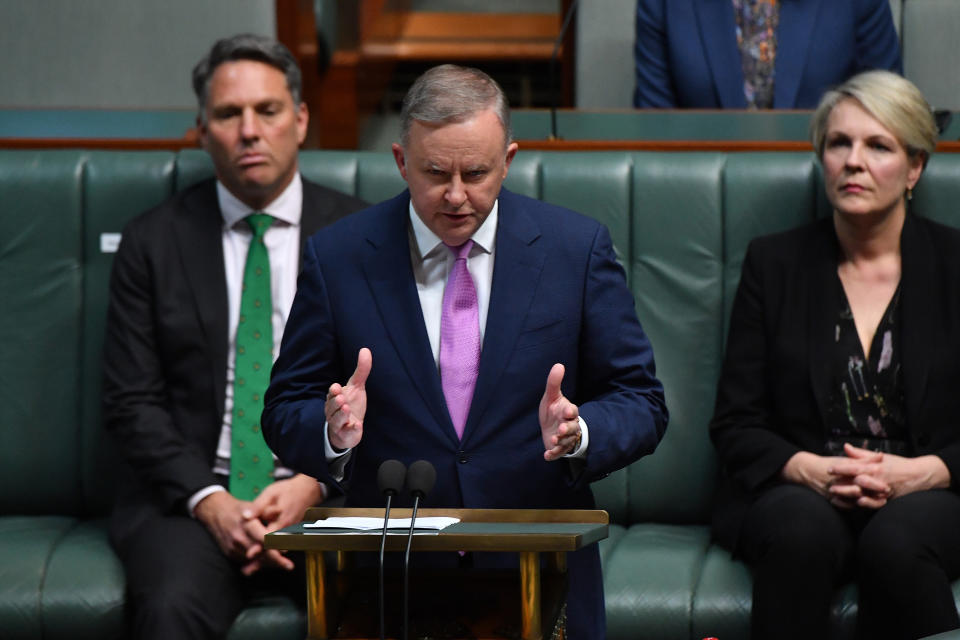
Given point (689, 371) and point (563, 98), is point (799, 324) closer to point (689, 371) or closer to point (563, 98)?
point (689, 371)

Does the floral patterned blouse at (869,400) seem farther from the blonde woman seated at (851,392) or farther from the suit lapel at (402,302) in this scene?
the suit lapel at (402,302)

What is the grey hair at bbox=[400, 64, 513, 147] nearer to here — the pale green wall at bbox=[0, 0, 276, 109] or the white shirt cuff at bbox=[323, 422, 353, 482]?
the white shirt cuff at bbox=[323, 422, 353, 482]

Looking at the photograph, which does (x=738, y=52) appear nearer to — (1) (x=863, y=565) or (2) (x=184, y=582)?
(1) (x=863, y=565)

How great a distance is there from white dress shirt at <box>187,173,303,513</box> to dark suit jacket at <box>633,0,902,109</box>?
4.01ft

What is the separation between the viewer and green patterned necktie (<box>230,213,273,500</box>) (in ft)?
9.77

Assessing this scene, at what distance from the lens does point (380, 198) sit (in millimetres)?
3346

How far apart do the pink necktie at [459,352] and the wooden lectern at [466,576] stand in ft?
1.12

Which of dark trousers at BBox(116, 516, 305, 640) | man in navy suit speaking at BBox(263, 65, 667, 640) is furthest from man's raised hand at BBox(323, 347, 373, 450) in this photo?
dark trousers at BBox(116, 516, 305, 640)

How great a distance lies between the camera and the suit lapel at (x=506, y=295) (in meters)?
2.26

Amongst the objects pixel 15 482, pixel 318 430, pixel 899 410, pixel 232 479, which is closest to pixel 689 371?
pixel 899 410

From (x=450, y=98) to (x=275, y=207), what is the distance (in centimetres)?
107

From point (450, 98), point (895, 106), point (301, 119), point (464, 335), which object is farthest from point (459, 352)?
point (895, 106)

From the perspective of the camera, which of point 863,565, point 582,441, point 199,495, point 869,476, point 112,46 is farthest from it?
point 112,46

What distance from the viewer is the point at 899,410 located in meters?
2.90
